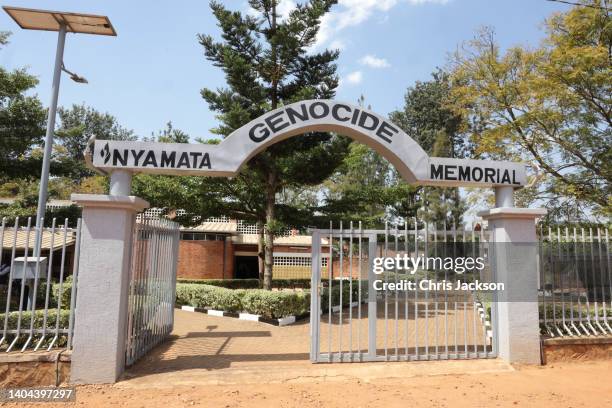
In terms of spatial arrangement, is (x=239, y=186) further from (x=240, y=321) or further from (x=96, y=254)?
(x=96, y=254)

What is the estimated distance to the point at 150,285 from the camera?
6723 millimetres

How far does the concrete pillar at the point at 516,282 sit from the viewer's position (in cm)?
637

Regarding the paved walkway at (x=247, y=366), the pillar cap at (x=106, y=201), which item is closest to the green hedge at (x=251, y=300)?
the paved walkway at (x=247, y=366)

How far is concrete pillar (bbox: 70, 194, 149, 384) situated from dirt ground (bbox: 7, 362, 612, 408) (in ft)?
1.07

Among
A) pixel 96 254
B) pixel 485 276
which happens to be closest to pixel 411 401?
pixel 485 276

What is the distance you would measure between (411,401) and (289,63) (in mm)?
10697

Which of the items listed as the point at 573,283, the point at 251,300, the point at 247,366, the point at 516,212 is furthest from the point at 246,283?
the point at 516,212

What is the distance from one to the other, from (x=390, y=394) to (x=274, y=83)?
10497 mm

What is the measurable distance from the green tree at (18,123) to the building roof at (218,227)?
12.1m

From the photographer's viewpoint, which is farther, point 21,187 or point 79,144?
point 79,144

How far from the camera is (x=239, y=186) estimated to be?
1414 cm

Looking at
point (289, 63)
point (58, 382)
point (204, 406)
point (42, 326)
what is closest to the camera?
point (204, 406)

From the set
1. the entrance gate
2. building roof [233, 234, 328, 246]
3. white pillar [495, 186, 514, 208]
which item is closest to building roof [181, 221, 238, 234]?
building roof [233, 234, 328, 246]

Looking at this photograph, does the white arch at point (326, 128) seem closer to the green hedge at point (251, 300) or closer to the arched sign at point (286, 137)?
the arched sign at point (286, 137)
